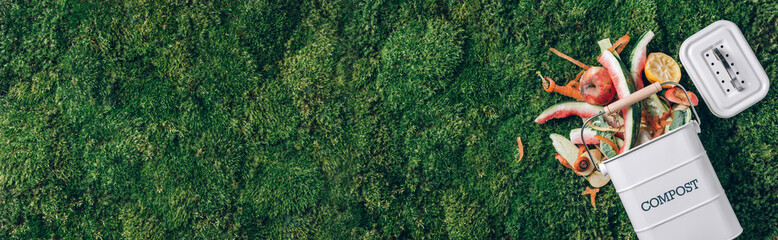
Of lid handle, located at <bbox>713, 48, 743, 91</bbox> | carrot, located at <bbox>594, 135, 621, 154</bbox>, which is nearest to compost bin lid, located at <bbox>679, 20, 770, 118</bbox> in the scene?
lid handle, located at <bbox>713, 48, 743, 91</bbox>

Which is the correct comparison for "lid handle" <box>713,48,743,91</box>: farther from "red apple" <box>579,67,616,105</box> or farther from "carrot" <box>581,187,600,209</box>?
"carrot" <box>581,187,600,209</box>

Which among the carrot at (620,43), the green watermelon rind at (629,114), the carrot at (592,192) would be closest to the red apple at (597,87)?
the green watermelon rind at (629,114)

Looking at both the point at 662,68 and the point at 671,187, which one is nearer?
the point at 671,187

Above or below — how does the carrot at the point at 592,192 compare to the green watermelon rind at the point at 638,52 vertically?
below

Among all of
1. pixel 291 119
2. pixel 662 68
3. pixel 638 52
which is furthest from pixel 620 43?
pixel 291 119

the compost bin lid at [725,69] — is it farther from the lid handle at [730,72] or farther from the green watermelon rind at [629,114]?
the green watermelon rind at [629,114]

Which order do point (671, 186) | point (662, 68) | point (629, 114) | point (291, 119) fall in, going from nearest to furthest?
point (671, 186)
point (629, 114)
point (662, 68)
point (291, 119)

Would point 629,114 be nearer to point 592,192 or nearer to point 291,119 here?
point 592,192

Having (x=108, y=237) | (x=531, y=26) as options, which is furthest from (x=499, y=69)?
(x=108, y=237)
